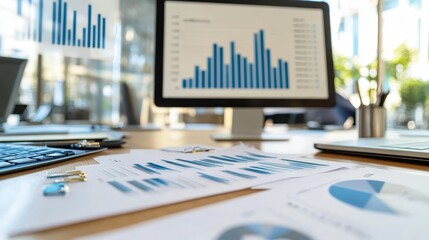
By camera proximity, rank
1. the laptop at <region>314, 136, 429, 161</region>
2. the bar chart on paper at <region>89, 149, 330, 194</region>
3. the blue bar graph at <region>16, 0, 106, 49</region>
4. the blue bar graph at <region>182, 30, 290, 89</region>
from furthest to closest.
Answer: the blue bar graph at <region>182, 30, 290, 89</region>
the blue bar graph at <region>16, 0, 106, 49</region>
the laptop at <region>314, 136, 429, 161</region>
the bar chart on paper at <region>89, 149, 330, 194</region>

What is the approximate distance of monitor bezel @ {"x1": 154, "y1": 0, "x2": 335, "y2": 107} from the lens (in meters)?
0.88

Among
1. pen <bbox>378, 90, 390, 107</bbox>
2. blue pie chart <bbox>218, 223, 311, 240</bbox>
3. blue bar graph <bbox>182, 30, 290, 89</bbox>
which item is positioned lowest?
blue pie chart <bbox>218, 223, 311, 240</bbox>

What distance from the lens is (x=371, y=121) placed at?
0.85 m

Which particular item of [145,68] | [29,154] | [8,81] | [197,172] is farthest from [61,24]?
[145,68]

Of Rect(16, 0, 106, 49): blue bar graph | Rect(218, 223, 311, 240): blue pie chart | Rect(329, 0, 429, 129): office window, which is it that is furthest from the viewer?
Rect(329, 0, 429, 129): office window

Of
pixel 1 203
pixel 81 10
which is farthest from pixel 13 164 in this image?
pixel 81 10

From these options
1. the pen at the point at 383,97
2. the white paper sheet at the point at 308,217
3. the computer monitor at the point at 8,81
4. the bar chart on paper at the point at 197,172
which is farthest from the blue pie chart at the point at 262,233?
the computer monitor at the point at 8,81

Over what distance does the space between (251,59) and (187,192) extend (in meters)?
0.72

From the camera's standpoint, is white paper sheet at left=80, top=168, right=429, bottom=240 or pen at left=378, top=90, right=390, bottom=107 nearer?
white paper sheet at left=80, top=168, right=429, bottom=240

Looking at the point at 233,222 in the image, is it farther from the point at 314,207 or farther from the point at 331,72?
the point at 331,72

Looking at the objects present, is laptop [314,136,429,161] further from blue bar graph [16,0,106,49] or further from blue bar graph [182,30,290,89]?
blue bar graph [16,0,106,49]

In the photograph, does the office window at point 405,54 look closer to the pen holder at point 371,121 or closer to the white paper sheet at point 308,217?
the pen holder at point 371,121

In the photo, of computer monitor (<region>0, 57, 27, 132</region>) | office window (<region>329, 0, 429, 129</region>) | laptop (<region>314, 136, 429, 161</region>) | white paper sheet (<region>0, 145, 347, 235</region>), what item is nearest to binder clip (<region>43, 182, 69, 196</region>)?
white paper sheet (<region>0, 145, 347, 235</region>)

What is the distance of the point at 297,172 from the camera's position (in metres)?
0.38
